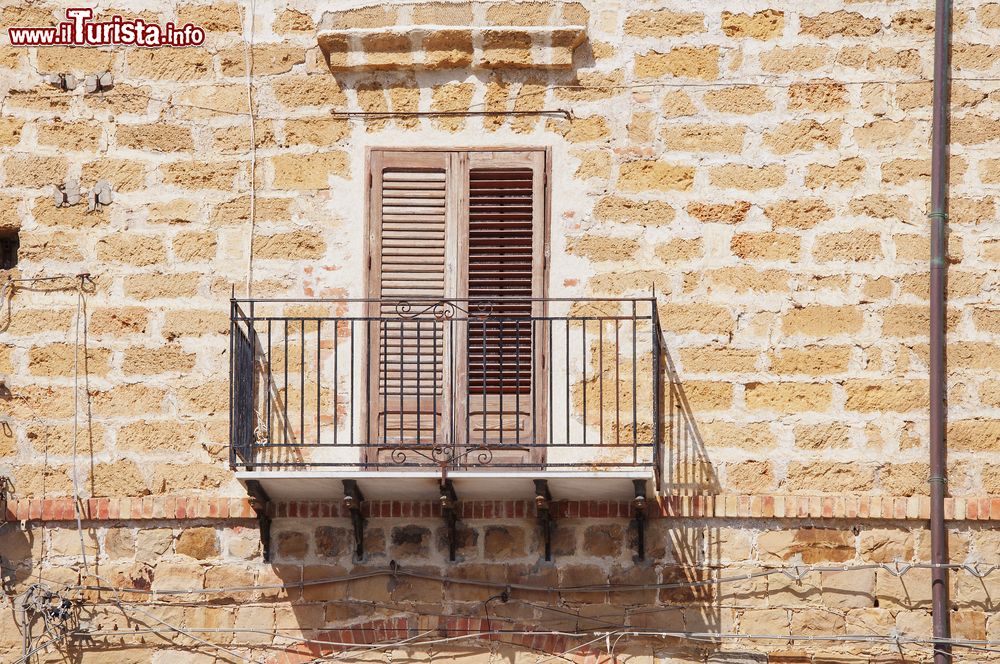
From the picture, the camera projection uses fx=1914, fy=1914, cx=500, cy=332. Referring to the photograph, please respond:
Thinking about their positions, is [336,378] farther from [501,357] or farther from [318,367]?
[501,357]

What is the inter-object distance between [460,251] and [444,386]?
81cm

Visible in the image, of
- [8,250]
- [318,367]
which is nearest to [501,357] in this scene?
[318,367]

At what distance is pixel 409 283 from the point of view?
11023 mm

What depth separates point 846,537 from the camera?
34.7 ft

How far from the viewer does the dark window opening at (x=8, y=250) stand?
11273 millimetres

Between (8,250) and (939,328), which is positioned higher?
(8,250)

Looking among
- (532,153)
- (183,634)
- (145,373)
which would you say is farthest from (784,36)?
(183,634)

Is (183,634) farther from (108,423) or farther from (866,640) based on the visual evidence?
(866,640)

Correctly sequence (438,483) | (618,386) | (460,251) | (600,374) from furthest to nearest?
(460,251) → (618,386) → (600,374) → (438,483)

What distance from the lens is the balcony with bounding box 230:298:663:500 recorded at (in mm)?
10633

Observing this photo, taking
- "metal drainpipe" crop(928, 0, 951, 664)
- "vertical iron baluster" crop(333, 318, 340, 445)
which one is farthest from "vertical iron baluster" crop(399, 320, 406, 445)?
"metal drainpipe" crop(928, 0, 951, 664)

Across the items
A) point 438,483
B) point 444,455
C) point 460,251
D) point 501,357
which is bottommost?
point 438,483

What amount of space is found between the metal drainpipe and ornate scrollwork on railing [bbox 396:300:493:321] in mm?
2505

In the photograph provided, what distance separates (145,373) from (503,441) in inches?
82.7
